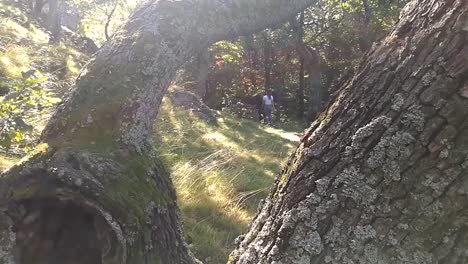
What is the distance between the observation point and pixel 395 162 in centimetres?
136

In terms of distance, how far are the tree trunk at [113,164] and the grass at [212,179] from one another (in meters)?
1.30

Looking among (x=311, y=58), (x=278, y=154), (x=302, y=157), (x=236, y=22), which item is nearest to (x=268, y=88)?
(x=311, y=58)

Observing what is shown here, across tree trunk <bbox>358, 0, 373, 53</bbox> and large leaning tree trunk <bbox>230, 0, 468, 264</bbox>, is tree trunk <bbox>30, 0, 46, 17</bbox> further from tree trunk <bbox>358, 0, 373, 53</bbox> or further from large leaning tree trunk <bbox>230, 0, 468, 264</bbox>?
large leaning tree trunk <bbox>230, 0, 468, 264</bbox>

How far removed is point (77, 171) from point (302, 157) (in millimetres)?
1093

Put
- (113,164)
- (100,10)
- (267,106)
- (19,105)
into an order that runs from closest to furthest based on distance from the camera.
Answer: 1. (113,164)
2. (19,105)
3. (267,106)
4. (100,10)

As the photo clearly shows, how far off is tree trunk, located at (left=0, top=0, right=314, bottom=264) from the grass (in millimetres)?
1296

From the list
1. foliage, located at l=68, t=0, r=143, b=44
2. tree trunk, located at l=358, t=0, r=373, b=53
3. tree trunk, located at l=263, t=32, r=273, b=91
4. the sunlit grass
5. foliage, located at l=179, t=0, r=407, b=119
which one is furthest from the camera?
tree trunk, located at l=263, t=32, r=273, b=91

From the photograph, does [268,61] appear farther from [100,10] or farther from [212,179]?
[212,179]

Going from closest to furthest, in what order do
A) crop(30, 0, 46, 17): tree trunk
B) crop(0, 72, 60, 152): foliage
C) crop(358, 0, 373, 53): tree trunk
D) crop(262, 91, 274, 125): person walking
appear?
1. crop(0, 72, 60, 152): foliage
2. crop(262, 91, 274, 125): person walking
3. crop(30, 0, 46, 17): tree trunk
4. crop(358, 0, 373, 53): tree trunk

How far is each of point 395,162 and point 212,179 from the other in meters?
3.83

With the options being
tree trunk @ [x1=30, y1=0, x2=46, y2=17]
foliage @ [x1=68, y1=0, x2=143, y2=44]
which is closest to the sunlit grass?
foliage @ [x1=68, y1=0, x2=143, y2=44]

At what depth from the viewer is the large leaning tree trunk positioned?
1.29 metres

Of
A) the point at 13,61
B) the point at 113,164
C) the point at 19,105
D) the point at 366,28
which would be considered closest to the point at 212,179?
the point at 19,105

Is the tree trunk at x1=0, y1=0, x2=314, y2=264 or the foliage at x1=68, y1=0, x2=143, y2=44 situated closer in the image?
the tree trunk at x1=0, y1=0, x2=314, y2=264
